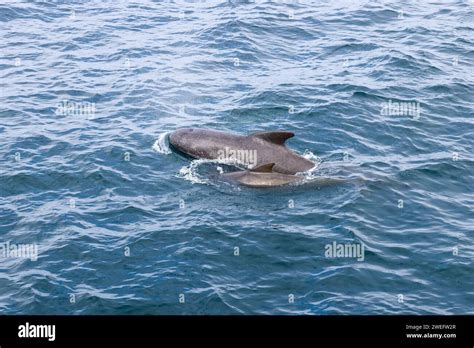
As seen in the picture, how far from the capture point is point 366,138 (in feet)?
83.6

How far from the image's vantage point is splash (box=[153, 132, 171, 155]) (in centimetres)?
2464

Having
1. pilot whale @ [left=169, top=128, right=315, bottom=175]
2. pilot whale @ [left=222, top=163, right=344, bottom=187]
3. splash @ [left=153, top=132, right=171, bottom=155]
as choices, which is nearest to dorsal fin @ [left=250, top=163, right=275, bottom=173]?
pilot whale @ [left=222, top=163, right=344, bottom=187]

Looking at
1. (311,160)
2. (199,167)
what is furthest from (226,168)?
(311,160)

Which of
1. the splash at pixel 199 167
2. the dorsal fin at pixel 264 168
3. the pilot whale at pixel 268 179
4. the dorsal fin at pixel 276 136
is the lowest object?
the splash at pixel 199 167

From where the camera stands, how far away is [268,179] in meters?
21.8

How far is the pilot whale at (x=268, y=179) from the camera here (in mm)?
21703

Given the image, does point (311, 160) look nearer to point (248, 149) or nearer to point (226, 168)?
A: point (248, 149)

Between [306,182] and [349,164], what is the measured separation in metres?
2.09

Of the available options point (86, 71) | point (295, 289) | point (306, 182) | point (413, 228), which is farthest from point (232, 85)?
point (295, 289)

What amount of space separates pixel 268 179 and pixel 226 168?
74.2 inches

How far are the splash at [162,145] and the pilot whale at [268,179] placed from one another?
3.46 metres

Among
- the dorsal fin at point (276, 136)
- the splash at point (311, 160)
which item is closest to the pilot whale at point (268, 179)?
the splash at point (311, 160)

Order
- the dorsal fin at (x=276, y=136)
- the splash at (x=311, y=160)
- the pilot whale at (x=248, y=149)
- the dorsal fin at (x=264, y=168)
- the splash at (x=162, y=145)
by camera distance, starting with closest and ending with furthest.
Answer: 1. the dorsal fin at (x=264, y=168)
2. the splash at (x=311, y=160)
3. the dorsal fin at (x=276, y=136)
4. the pilot whale at (x=248, y=149)
5. the splash at (x=162, y=145)

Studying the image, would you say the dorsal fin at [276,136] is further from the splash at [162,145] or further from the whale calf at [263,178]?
the splash at [162,145]
